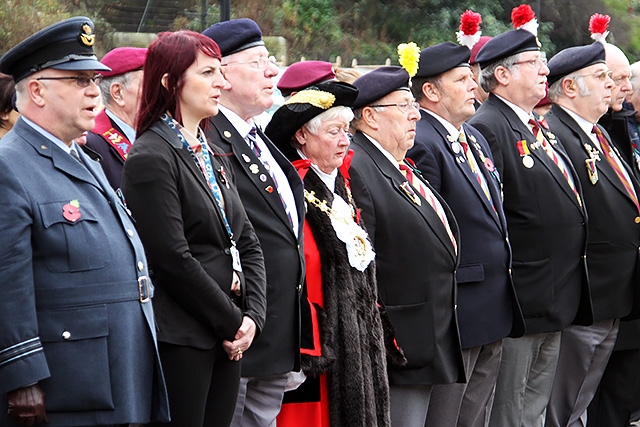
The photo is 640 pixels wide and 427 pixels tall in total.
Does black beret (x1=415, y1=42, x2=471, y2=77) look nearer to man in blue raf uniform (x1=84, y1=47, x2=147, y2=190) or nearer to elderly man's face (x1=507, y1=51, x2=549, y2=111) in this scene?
elderly man's face (x1=507, y1=51, x2=549, y2=111)

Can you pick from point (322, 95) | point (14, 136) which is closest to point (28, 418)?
point (14, 136)

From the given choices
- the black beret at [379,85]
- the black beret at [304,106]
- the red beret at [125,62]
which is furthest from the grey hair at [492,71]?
the red beret at [125,62]

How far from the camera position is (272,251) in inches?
178

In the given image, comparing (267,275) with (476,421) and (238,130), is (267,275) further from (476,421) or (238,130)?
(476,421)

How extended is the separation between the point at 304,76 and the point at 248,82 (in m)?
0.66

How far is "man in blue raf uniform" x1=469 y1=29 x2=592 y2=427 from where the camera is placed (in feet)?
19.8

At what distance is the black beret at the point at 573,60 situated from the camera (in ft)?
22.1

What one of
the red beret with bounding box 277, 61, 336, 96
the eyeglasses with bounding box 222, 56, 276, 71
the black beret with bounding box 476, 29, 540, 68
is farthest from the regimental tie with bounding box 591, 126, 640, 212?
the eyeglasses with bounding box 222, 56, 276, 71

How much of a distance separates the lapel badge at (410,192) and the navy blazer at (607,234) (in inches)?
65.0

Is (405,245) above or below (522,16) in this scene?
below

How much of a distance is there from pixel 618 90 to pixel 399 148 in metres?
2.66

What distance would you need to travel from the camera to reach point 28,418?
3.36 meters

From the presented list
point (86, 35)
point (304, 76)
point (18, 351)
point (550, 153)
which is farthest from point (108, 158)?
point (550, 153)

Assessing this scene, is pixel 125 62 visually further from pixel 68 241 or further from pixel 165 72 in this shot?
pixel 68 241
